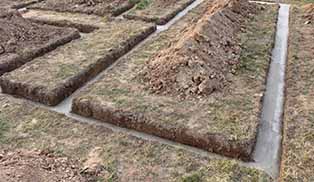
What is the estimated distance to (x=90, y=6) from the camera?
1448 centimetres

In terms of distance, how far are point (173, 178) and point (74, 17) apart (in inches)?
365

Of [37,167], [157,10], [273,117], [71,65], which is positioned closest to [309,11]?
[157,10]

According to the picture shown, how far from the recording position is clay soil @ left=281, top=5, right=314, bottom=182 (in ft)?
19.4

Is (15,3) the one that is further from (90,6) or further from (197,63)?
(197,63)

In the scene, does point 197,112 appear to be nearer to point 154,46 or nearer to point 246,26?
point 154,46

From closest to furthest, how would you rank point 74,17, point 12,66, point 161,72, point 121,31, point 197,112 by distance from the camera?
point 197,112 < point 161,72 < point 12,66 < point 121,31 < point 74,17

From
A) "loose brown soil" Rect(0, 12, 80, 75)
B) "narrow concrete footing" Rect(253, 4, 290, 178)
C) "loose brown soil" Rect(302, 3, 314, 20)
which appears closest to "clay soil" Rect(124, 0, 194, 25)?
"loose brown soil" Rect(0, 12, 80, 75)

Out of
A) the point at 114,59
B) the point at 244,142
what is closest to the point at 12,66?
the point at 114,59

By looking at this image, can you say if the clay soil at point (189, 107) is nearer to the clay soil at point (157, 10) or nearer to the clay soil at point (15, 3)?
the clay soil at point (157, 10)

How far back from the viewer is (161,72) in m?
8.44

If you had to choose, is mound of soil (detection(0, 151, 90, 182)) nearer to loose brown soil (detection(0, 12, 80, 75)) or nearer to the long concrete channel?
the long concrete channel

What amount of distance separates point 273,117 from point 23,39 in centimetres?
Result: 770

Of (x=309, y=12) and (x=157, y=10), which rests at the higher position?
(x=157, y=10)

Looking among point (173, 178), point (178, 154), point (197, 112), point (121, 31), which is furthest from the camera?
point (121, 31)
